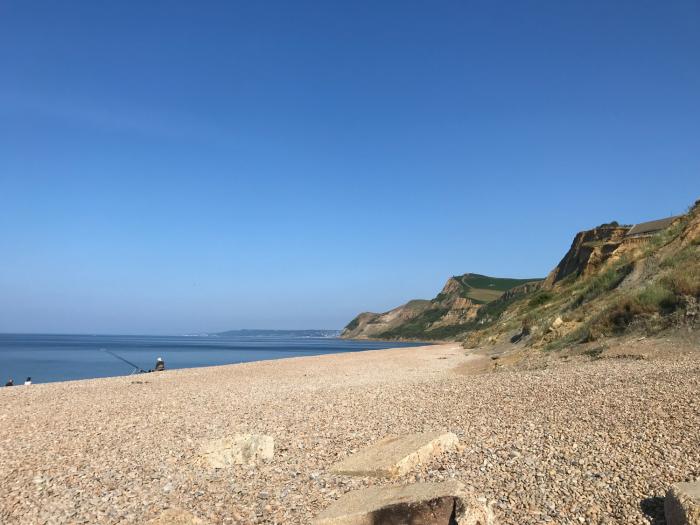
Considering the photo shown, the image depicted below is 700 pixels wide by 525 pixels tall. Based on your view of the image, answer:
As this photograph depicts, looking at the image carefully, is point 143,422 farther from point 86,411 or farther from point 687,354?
point 687,354

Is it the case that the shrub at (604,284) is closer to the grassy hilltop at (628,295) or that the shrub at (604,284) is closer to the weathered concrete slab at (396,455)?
the grassy hilltop at (628,295)

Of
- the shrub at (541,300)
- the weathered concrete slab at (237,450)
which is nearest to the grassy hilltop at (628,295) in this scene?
the shrub at (541,300)

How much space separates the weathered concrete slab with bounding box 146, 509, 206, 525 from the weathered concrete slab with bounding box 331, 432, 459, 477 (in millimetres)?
2272

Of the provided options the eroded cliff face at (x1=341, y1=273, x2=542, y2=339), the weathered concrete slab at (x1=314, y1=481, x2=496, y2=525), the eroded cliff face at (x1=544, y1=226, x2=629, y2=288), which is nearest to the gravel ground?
the weathered concrete slab at (x1=314, y1=481, x2=496, y2=525)

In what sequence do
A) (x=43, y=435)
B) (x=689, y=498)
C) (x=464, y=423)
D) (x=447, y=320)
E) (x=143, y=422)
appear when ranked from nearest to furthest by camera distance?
1. (x=689, y=498)
2. (x=464, y=423)
3. (x=43, y=435)
4. (x=143, y=422)
5. (x=447, y=320)

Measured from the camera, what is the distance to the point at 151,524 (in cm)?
636

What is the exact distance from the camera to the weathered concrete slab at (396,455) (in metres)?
7.64

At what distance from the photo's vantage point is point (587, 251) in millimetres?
51344

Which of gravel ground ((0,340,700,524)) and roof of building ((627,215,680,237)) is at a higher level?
roof of building ((627,215,680,237))

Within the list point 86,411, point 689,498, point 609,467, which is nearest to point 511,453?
point 609,467

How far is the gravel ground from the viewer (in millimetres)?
6676

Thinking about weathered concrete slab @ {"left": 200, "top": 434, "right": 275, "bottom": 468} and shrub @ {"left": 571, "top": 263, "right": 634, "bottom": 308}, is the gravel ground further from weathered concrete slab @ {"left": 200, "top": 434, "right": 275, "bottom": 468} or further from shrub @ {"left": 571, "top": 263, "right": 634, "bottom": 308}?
shrub @ {"left": 571, "top": 263, "right": 634, "bottom": 308}

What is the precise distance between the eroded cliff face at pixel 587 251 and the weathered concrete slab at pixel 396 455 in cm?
3792

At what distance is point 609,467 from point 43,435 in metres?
11.7
